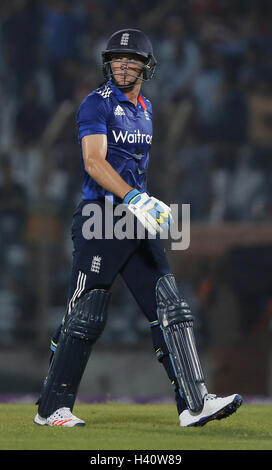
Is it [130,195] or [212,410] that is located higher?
[130,195]

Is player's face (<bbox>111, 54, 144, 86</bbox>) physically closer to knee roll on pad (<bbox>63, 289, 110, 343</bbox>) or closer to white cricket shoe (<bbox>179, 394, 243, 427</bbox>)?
knee roll on pad (<bbox>63, 289, 110, 343</bbox>)

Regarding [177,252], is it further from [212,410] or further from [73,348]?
[212,410]

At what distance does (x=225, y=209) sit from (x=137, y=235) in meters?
4.43

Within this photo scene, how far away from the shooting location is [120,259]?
497 centimetres

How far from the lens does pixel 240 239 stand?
367 inches

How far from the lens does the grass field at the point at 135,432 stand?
13.9 ft

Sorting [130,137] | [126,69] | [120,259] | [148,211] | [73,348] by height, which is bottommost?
[73,348]

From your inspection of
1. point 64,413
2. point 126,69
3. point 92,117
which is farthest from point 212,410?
point 126,69

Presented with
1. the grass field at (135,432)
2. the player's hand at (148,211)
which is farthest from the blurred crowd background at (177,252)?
the player's hand at (148,211)

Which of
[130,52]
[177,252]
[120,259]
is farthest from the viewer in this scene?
[177,252]

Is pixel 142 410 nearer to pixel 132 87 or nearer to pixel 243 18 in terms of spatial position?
pixel 132 87

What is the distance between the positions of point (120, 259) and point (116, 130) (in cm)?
63

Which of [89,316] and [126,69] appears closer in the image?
[89,316]

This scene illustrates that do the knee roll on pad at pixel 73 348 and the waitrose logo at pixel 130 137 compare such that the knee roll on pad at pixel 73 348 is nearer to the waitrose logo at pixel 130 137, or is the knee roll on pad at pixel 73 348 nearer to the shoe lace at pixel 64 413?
the shoe lace at pixel 64 413
